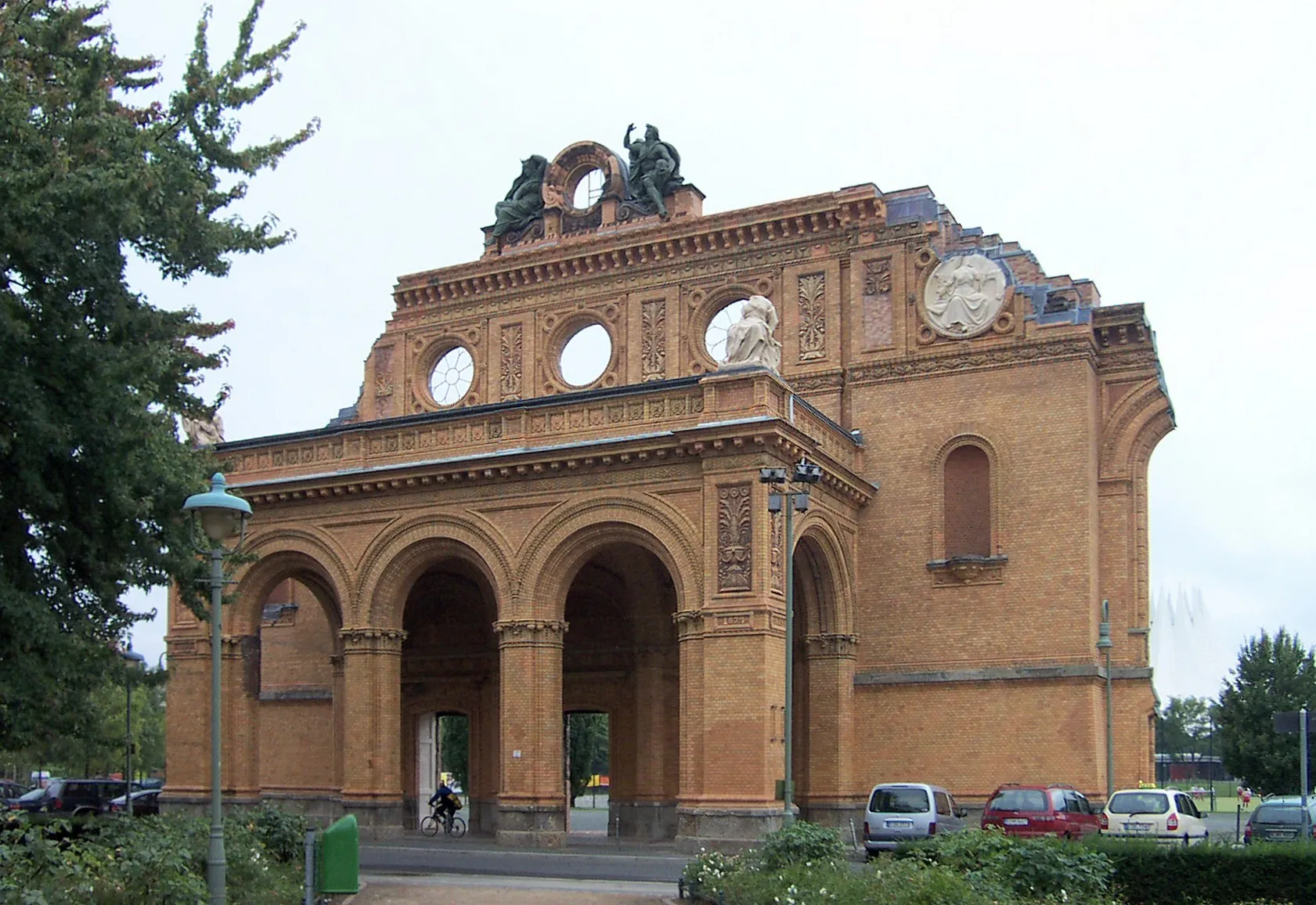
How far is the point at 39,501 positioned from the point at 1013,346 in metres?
20.8

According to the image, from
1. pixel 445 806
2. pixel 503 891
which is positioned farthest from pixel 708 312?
pixel 503 891

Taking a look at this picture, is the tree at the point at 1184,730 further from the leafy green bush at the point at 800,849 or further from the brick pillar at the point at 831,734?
the leafy green bush at the point at 800,849

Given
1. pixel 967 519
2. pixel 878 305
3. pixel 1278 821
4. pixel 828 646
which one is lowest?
pixel 1278 821

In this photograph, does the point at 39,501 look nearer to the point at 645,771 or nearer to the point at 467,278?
the point at 645,771

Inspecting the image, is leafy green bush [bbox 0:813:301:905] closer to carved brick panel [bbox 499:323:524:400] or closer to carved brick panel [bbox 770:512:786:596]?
carved brick panel [bbox 770:512:786:596]

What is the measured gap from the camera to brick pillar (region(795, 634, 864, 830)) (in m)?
31.4

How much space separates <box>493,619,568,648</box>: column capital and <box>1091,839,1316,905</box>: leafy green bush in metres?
13.9

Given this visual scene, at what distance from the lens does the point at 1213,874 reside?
17938 mm

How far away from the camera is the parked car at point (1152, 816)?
25797 mm

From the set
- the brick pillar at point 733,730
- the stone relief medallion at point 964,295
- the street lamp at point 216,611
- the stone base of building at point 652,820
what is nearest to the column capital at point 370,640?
the stone base of building at point 652,820

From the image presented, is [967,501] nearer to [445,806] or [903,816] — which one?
[903,816]

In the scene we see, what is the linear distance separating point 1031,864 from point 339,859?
8.03 m

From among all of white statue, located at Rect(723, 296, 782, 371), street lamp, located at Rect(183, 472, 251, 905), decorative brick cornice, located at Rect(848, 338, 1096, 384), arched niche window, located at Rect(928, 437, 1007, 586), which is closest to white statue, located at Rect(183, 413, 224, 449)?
white statue, located at Rect(723, 296, 782, 371)

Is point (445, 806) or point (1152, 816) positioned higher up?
point (1152, 816)
